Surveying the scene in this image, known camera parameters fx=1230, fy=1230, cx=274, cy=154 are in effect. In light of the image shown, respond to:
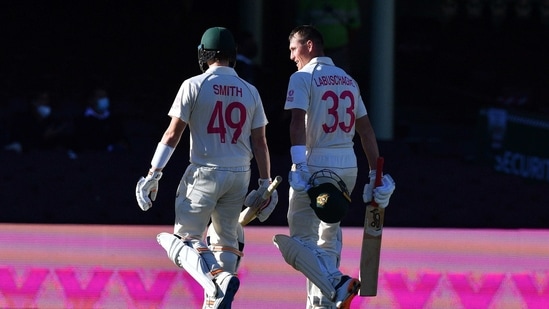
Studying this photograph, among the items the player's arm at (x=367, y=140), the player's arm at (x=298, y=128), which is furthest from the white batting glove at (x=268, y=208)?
the player's arm at (x=367, y=140)

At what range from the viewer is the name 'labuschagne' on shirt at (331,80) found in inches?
280

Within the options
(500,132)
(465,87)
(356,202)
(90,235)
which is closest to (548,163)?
(500,132)

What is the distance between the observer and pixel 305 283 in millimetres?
7332

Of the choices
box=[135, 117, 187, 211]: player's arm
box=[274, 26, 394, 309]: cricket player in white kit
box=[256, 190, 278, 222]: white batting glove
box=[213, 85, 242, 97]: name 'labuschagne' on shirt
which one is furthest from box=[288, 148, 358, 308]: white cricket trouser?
box=[135, 117, 187, 211]: player's arm

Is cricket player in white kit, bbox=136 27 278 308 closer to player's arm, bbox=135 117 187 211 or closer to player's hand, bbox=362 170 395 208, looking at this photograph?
player's arm, bbox=135 117 187 211

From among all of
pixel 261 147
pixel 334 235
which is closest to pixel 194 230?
pixel 261 147

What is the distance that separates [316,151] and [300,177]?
32 cm

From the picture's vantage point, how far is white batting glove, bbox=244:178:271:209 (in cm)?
711

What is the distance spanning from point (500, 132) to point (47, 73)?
6.43 m

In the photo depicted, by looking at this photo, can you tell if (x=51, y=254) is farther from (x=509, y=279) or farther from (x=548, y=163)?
(x=548, y=163)

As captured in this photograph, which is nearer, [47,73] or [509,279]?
[509,279]

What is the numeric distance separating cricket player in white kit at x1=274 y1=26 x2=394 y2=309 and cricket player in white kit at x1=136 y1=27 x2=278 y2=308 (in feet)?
0.82

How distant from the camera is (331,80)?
7.15 meters

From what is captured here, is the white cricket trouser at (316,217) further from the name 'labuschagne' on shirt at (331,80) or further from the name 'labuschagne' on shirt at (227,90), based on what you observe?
the name 'labuschagne' on shirt at (227,90)
